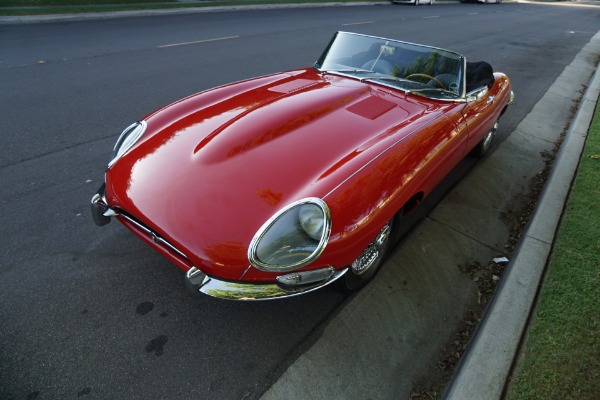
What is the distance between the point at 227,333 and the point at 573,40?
57.3ft

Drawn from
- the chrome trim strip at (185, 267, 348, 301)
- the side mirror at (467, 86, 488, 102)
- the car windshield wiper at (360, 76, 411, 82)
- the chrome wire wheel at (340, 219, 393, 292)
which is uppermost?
the car windshield wiper at (360, 76, 411, 82)

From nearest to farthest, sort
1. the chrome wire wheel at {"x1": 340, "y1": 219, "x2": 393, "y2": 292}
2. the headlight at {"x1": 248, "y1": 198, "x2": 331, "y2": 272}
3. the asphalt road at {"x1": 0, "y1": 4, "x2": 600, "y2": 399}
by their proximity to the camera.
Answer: the headlight at {"x1": 248, "y1": 198, "x2": 331, "y2": 272} → the asphalt road at {"x1": 0, "y1": 4, "x2": 600, "y2": 399} → the chrome wire wheel at {"x1": 340, "y1": 219, "x2": 393, "y2": 292}

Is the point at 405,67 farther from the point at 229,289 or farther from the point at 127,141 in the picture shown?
the point at 229,289

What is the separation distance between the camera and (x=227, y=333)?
223cm

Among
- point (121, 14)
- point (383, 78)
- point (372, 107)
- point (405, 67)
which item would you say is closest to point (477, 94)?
point (405, 67)

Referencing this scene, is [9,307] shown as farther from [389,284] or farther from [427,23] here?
[427,23]

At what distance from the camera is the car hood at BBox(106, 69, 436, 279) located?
193cm

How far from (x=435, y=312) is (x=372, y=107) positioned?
1.53 metres

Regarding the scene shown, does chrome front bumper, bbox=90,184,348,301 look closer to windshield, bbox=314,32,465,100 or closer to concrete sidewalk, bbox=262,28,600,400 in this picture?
concrete sidewalk, bbox=262,28,600,400

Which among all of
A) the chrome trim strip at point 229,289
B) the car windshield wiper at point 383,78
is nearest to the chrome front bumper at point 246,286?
the chrome trim strip at point 229,289

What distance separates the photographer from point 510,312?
2.38 m

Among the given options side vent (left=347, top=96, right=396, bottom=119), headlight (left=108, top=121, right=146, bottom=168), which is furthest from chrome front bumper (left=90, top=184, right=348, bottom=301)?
side vent (left=347, top=96, right=396, bottom=119)

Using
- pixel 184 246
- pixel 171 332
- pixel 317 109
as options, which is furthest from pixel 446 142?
pixel 171 332

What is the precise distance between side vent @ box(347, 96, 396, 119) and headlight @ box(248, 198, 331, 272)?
108 cm
